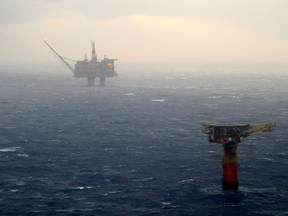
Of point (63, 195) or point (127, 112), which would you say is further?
point (127, 112)

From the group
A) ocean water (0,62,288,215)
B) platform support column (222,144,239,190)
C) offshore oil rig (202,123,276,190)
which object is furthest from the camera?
platform support column (222,144,239,190)

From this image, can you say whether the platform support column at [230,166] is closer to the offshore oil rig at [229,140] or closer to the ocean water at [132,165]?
the offshore oil rig at [229,140]

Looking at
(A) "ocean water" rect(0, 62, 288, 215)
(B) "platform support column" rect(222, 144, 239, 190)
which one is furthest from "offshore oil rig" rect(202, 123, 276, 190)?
(A) "ocean water" rect(0, 62, 288, 215)

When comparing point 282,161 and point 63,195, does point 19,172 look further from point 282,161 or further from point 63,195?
point 282,161

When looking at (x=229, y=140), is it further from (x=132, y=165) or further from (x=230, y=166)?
(x=132, y=165)

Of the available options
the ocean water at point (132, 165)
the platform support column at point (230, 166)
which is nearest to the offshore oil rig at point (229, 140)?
the platform support column at point (230, 166)

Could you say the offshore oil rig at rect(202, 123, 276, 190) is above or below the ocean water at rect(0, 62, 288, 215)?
above

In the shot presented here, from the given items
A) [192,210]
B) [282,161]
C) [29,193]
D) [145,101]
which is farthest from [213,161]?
[145,101]

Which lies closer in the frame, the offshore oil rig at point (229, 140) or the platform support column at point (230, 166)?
the offshore oil rig at point (229, 140)

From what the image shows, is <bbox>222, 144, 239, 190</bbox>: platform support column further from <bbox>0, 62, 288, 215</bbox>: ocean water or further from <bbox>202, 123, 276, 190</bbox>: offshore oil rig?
<bbox>0, 62, 288, 215</bbox>: ocean water
